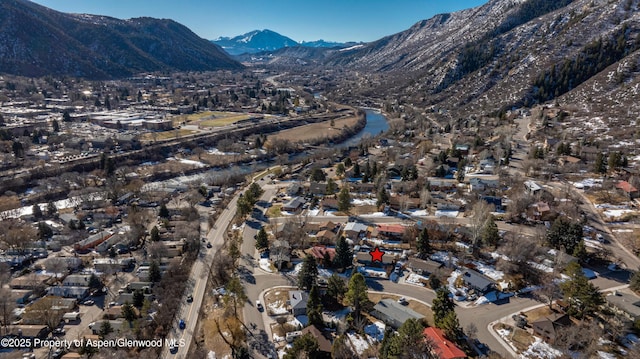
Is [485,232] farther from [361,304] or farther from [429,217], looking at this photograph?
[361,304]

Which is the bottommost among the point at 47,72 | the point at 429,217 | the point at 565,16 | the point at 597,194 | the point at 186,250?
the point at 186,250

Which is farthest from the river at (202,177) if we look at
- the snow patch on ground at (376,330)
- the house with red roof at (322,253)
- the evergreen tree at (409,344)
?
the evergreen tree at (409,344)

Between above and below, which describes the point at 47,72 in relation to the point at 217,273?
above

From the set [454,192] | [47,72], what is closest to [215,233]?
[454,192]

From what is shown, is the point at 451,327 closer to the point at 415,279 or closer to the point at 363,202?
the point at 415,279

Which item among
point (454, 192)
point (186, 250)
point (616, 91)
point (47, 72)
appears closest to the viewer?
point (186, 250)

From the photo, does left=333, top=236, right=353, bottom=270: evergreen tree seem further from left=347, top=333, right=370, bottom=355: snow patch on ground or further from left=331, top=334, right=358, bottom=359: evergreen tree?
left=331, top=334, right=358, bottom=359: evergreen tree
